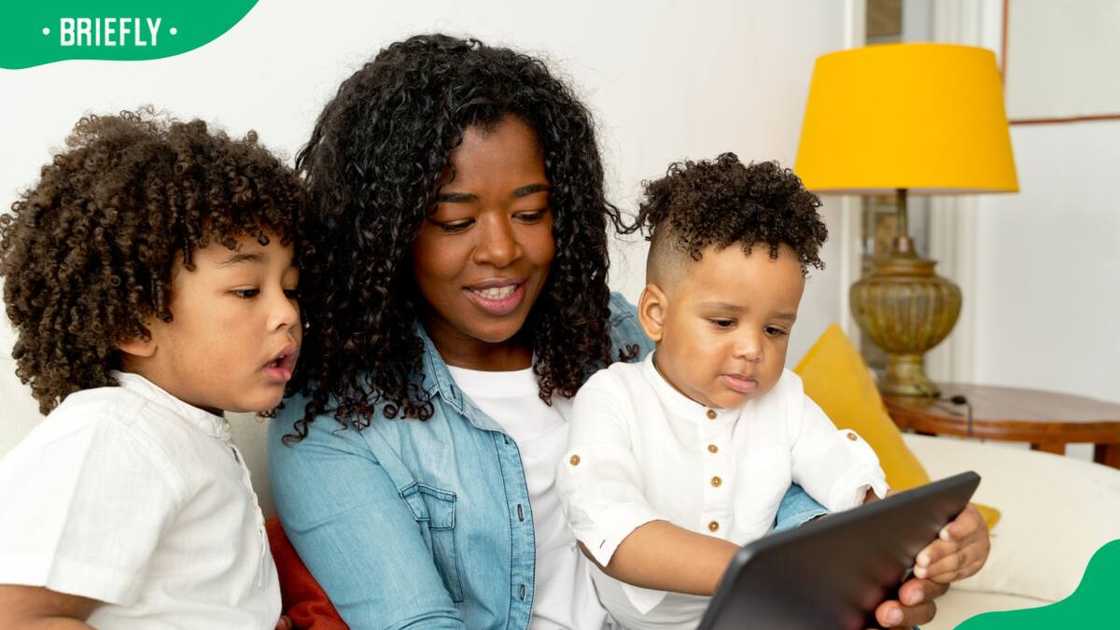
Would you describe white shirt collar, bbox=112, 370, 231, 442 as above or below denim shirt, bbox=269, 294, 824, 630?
above

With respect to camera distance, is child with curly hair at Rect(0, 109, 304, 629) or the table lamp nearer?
child with curly hair at Rect(0, 109, 304, 629)

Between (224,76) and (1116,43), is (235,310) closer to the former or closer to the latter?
(224,76)

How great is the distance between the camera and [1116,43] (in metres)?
3.23

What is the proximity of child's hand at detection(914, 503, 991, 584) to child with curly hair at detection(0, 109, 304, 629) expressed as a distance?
63cm

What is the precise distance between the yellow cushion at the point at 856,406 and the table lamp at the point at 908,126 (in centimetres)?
71

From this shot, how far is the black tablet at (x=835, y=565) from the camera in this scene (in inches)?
26.5

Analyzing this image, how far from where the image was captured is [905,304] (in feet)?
8.59

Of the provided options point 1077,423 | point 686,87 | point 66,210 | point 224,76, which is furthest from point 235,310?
point 1077,423

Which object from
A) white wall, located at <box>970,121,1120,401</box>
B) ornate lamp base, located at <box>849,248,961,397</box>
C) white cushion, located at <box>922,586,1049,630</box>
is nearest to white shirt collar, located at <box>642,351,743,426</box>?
white cushion, located at <box>922,586,1049,630</box>

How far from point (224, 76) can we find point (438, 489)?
0.69m

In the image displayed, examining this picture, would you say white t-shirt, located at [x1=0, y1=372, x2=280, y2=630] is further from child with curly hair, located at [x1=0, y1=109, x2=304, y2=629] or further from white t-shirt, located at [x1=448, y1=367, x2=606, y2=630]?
white t-shirt, located at [x1=448, y1=367, x2=606, y2=630]

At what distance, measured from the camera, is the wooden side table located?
242cm

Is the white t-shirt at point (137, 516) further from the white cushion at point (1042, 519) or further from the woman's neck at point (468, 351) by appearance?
the white cushion at point (1042, 519)

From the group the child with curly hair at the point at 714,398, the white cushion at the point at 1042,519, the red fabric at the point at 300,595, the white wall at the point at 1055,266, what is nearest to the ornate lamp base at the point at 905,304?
the white cushion at the point at 1042,519
